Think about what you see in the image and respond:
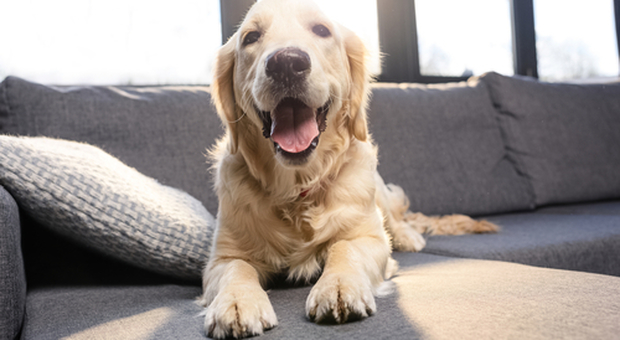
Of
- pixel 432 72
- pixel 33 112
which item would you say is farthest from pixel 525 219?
pixel 33 112

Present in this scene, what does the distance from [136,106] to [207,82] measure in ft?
2.85

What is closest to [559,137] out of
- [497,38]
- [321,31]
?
[497,38]

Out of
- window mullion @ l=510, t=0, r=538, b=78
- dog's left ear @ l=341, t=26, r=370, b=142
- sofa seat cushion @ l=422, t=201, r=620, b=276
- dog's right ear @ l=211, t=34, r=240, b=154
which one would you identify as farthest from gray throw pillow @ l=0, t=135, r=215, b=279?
window mullion @ l=510, t=0, r=538, b=78

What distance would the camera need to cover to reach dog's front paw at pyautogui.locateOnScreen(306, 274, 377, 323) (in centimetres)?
82

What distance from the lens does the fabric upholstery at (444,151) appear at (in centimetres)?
241

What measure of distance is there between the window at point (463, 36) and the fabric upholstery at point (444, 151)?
1024mm

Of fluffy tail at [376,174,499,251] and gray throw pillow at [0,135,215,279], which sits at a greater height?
gray throw pillow at [0,135,215,279]

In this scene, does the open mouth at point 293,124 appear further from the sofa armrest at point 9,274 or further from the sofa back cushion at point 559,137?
the sofa back cushion at point 559,137

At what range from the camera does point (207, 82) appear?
2.77 metres

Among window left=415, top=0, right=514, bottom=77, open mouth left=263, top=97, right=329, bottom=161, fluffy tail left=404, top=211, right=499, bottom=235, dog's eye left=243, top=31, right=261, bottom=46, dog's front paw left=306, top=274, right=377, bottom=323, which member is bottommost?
fluffy tail left=404, top=211, right=499, bottom=235

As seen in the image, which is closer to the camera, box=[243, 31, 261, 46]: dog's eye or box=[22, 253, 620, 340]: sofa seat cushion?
box=[22, 253, 620, 340]: sofa seat cushion

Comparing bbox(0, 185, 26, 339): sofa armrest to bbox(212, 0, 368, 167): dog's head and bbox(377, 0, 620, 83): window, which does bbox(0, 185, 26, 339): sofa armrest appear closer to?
bbox(212, 0, 368, 167): dog's head

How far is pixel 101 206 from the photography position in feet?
3.73

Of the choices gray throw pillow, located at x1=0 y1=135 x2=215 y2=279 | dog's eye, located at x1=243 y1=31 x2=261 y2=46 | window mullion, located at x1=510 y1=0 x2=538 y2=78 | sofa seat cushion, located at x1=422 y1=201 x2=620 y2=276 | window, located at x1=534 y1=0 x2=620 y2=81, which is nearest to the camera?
gray throw pillow, located at x1=0 y1=135 x2=215 y2=279
